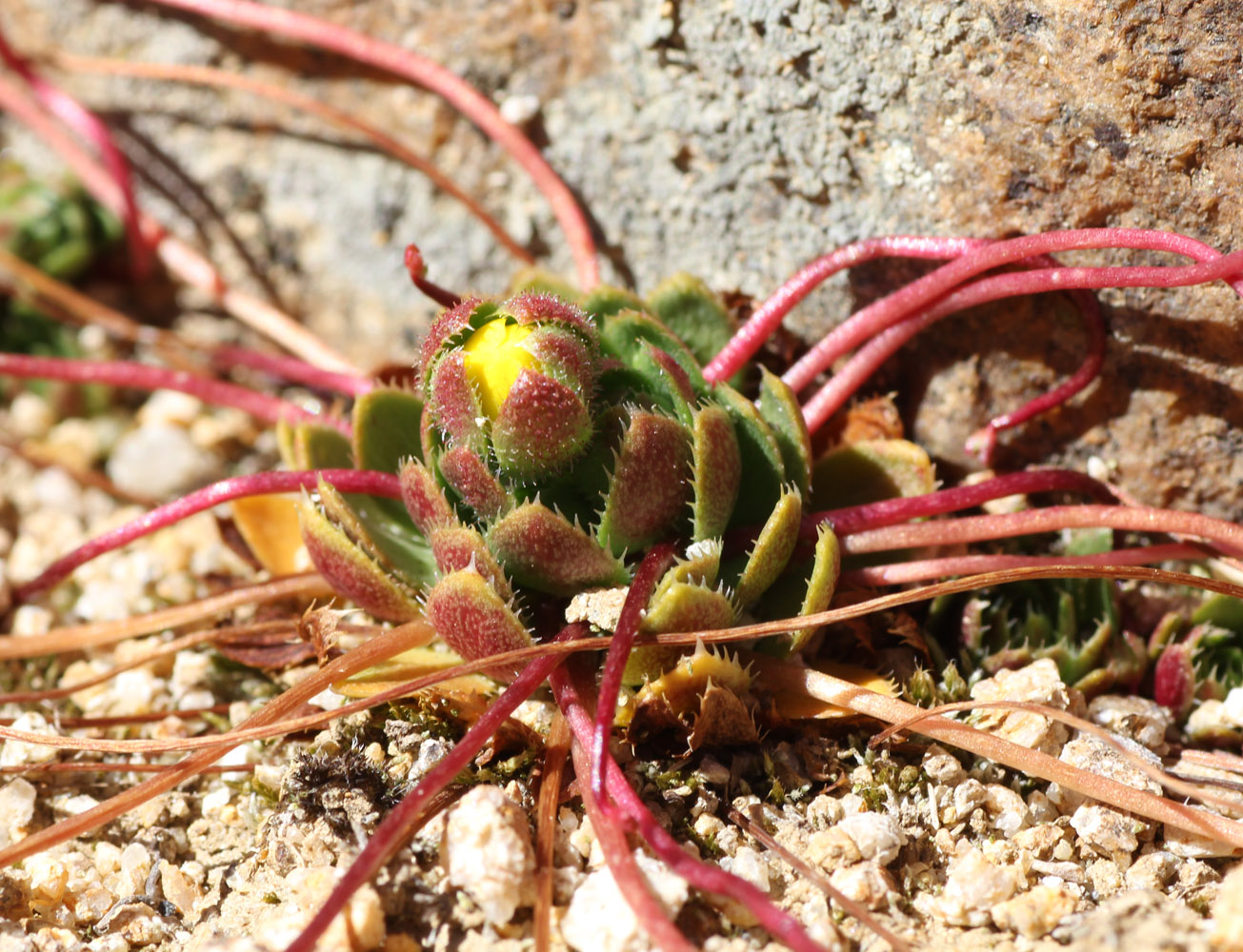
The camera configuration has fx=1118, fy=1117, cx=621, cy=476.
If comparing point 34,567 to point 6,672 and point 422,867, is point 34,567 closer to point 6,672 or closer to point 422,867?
point 6,672

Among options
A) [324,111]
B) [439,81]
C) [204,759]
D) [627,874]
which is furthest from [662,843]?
[324,111]

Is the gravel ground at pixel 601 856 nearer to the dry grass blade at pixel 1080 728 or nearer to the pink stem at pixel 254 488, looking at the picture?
the dry grass blade at pixel 1080 728

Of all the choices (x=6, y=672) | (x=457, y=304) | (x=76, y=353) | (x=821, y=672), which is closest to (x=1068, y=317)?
(x=821, y=672)

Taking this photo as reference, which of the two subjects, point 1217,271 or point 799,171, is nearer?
point 1217,271

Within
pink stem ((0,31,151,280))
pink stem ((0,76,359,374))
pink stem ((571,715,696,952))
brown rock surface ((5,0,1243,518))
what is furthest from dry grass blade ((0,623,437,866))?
pink stem ((0,31,151,280))

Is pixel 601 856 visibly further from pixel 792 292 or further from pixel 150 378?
pixel 150 378

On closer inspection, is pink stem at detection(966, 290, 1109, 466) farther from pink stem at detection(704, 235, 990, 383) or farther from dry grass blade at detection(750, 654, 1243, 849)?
dry grass blade at detection(750, 654, 1243, 849)
